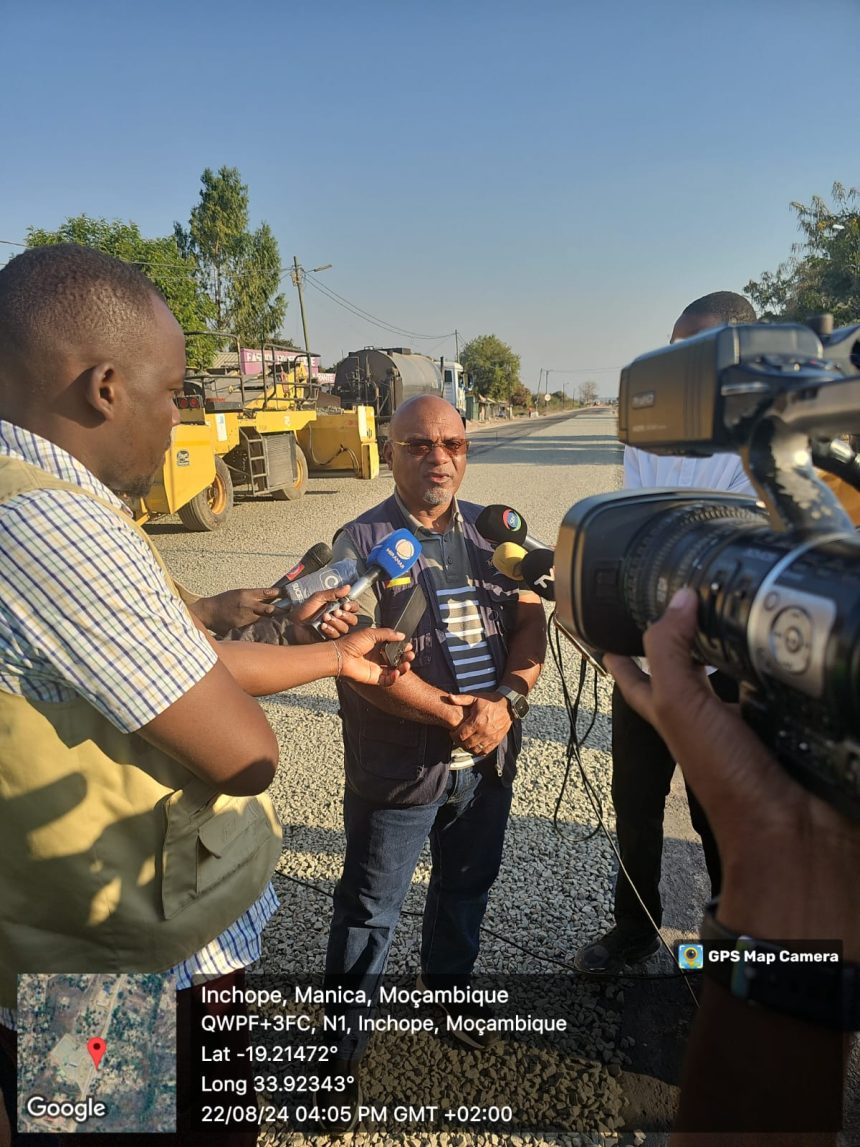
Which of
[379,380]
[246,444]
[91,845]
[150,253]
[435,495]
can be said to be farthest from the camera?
[150,253]

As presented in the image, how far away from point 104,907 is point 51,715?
12.9 inches

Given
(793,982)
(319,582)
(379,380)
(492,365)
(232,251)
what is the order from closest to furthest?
(793,982) < (319,582) < (379,380) < (232,251) < (492,365)

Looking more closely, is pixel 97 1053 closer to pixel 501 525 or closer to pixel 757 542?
pixel 757 542

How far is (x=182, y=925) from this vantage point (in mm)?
1221

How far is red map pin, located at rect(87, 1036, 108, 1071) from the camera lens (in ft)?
4.08

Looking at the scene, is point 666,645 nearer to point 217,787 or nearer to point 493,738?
point 217,787

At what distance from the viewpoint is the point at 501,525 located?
6.66 ft

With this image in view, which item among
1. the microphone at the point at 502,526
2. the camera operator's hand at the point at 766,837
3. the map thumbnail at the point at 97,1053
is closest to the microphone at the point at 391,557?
the microphone at the point at 502,526

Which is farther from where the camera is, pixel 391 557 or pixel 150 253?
pixel 150 253

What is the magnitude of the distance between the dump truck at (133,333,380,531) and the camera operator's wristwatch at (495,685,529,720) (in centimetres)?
524

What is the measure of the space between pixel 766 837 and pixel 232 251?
49.2 meters

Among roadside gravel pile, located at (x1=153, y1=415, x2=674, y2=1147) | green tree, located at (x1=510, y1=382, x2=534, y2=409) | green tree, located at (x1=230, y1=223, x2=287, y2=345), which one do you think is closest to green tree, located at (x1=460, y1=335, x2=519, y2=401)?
green tree, located at (x1=510, y1=382, x2=534, y2=409)

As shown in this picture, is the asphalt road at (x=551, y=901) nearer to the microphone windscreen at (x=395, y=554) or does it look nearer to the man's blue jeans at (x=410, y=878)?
the man's blue jeans at (x=410, y=878)

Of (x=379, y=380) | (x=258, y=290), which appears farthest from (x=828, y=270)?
(x=258, y=290)
